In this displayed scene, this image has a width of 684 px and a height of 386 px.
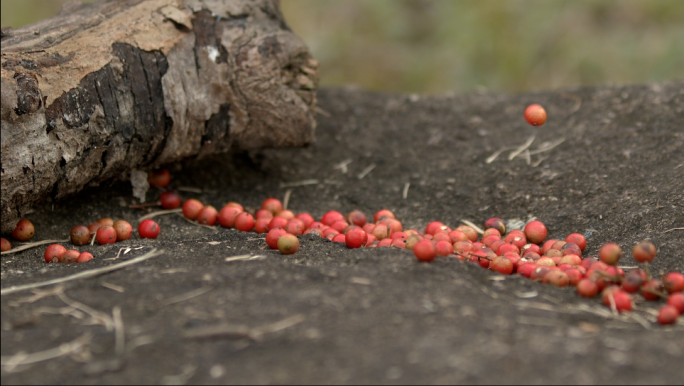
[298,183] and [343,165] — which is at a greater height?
[343,165]

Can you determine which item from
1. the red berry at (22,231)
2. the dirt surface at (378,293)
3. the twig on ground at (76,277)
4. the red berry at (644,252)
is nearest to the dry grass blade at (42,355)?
the dirt surface at (378,293)

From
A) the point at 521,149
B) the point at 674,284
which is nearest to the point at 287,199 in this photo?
the point at 521,149

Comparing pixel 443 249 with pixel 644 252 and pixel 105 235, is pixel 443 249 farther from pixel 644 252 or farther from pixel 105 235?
pixel 105 235

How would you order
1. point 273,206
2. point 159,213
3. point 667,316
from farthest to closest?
point 273,206
point 159,213
point 667,316

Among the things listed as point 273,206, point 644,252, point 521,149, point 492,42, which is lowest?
point 273,206

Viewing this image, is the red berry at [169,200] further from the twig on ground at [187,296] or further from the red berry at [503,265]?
the red berry at [503,265]

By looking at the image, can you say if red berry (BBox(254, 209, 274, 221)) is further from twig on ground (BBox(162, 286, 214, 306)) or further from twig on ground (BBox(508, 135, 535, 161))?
twig on ground (BBox(508, 135, 535, 161))

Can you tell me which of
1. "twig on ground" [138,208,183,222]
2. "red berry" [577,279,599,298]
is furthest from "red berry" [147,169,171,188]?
Result: "red berry" [577,279,599,298]

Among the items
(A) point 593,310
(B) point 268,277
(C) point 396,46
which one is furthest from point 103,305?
(C) point 396,46
